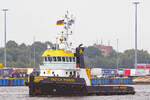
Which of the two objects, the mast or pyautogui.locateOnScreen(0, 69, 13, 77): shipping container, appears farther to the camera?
pyautogui.locateOnScreen(0, 69, 13, 77): shipping container

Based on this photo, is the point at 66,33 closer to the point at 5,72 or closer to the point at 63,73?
the point at 63,73

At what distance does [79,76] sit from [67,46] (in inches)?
167

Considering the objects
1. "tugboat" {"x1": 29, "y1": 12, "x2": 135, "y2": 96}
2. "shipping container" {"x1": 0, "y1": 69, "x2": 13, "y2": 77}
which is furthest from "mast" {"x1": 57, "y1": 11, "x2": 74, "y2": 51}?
"shipping container" {"x1": 0, "y1": 69, "x2": 13, "y2": 77}

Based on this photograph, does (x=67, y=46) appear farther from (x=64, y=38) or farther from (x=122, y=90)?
(x=122, y=90)

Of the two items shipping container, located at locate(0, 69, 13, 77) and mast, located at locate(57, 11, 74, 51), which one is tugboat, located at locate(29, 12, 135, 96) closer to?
mast, located at locate(57, 11, 74, 51)

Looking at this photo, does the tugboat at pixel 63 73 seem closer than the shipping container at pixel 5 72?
Yes

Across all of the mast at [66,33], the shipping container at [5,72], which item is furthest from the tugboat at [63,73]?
the shipping container at [5,72]

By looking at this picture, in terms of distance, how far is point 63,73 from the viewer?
72875 mm

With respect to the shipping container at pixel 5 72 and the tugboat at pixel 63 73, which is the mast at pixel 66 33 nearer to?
the tugboat at pixel 63 73

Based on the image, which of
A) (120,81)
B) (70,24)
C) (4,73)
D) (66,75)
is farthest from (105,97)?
(4,73)

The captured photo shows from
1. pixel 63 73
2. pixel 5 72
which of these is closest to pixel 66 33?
pixel 63 73

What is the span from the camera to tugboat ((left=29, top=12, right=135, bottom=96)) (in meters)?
70.4

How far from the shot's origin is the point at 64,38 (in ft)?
242

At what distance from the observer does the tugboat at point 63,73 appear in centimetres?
7038
